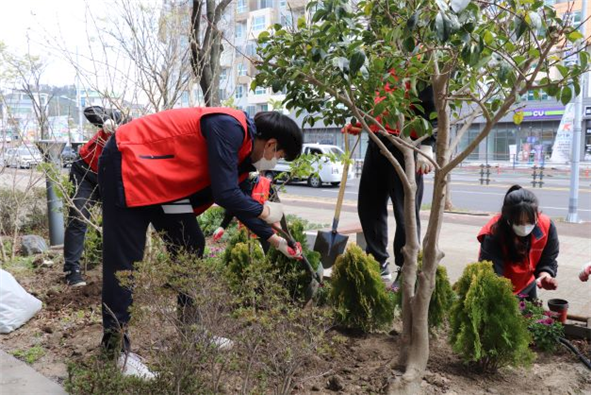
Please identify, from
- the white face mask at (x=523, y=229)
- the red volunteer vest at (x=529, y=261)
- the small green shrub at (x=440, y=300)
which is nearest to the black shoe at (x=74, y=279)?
the small green shrub at (x=440, y=300)

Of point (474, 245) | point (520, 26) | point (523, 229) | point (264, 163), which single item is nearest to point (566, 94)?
point (520, 26)

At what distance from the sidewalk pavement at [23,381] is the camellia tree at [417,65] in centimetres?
166

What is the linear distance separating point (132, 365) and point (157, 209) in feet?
2.54

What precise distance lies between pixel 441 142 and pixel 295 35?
825mm

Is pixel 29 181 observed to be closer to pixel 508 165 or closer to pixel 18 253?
pixel 18 253

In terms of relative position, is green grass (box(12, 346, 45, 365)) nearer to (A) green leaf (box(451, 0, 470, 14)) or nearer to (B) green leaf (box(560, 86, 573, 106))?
(A) green leaf (box(451, 0, 470, 14))

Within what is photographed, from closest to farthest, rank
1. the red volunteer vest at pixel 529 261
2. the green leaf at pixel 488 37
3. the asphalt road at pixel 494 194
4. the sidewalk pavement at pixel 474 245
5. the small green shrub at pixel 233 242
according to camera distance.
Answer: the green leaf at pixel 488 37 < the red volunteer vest at pixel 529 261 < the small green shrub at pixel 233 242 < the sidewalk pavement at pixel 474 245 < the asphalt road at pixel 494 194

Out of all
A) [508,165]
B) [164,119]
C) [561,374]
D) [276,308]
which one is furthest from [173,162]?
[508,165]

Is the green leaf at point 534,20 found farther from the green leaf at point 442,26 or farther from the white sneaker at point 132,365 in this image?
the white sneaker at point 132,365

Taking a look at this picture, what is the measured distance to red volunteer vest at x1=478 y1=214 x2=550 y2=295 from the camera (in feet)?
11.1

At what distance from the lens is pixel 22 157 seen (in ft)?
20.6

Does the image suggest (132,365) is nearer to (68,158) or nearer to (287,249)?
(287,249)

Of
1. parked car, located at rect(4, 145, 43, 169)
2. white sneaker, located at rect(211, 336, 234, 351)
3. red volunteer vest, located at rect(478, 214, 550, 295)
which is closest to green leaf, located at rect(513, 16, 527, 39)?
white sneaker, located at rect(211, 336, 234, 351)

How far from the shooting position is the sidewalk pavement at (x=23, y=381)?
102 inches
